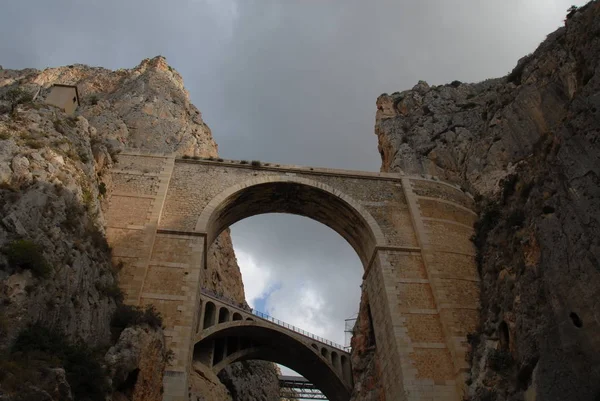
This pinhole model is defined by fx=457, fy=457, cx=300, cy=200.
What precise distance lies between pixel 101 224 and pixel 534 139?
18221 mm

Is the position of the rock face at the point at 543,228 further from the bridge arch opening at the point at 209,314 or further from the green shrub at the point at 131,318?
the bridge arch opening at the point at 209,314

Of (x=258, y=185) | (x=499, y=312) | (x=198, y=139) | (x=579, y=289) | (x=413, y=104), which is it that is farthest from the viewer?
(x=198, y=139)

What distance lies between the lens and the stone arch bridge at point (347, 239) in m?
14.9

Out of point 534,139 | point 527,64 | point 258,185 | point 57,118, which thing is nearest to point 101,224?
point 57,118

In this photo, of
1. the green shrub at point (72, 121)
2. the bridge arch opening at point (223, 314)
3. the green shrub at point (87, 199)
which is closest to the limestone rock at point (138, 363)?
the green shrub at point (87, 199)

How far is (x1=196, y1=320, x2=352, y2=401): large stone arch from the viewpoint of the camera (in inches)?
1252

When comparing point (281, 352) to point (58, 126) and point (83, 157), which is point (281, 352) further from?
point (58, 126)

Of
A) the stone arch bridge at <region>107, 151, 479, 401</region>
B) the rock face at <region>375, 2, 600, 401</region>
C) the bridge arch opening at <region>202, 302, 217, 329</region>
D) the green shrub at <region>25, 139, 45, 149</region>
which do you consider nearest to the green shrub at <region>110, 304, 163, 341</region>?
the stone arch bridge at <region>107, 151, 479, 401</region>

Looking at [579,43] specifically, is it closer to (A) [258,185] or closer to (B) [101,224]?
(A) [258,185]

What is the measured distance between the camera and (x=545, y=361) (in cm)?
1119

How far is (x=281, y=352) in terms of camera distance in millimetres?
35094

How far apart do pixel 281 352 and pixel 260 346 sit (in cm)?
169

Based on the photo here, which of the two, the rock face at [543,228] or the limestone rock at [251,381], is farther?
the limestone rock at [251,381]

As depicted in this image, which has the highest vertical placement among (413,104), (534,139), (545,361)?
(413,104)
